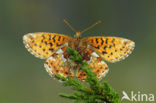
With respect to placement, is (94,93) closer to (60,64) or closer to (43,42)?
(60,64)

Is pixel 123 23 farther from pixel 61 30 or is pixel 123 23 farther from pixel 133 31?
pixel 61 30

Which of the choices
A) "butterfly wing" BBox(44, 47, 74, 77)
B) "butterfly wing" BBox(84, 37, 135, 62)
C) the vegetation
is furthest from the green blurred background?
the vegetation

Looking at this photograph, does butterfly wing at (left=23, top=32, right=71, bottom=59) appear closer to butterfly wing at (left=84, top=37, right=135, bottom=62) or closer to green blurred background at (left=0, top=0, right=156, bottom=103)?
butterfly wing at (left=84, top=37, right=135, bottom=62)

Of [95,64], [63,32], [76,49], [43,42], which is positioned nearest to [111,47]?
[95,64]

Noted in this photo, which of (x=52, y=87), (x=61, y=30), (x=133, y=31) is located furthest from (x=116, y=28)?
(x=52, y=87)

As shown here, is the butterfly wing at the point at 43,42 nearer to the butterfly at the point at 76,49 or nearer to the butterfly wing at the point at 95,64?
the butterfly at the point at 76,49
